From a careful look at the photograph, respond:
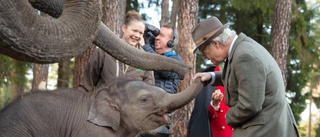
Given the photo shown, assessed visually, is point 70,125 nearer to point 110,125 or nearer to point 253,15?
point 110,125

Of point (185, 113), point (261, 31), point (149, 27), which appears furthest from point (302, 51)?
point (149, 27)

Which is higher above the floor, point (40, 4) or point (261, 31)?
point (40, 4)

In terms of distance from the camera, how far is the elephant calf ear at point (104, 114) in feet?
19.5

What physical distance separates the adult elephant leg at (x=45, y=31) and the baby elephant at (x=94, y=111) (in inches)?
88.2

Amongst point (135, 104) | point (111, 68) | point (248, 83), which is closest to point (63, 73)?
point (111, 68)

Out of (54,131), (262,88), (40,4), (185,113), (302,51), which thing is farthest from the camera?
(302,51)

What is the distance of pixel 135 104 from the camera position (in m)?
6.29

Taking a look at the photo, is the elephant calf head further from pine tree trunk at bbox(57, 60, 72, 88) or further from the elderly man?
pine tree trunk at bbox(57, 60, 72, 88)

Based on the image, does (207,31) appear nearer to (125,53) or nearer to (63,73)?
(125,53)

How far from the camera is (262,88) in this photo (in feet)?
16.9

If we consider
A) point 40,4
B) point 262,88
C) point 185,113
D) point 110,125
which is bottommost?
point 185,113

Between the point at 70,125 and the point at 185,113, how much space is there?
6864 millimetres

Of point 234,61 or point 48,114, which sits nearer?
point 234,61

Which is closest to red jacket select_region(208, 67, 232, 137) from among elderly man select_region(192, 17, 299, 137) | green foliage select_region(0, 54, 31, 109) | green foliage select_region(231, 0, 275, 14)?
elderly man select_region(192, 17, 299, 137)
